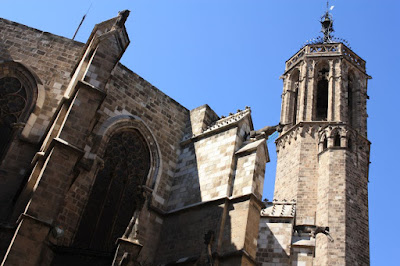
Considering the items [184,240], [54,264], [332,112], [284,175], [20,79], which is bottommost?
[54,264]

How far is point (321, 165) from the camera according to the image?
20562 millimetres

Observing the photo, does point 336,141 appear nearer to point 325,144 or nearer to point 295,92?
point 325,144

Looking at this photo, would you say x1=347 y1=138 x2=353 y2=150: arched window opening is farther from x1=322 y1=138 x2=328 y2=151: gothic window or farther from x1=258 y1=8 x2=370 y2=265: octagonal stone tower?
x1=322 y1=138 x2=328 y2=151: gothic window

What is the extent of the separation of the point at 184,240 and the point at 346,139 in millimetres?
11956

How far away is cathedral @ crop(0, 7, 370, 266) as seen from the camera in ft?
28.9

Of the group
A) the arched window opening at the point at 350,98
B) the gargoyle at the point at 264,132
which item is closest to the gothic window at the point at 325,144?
the arched window opening at the point at 350,98

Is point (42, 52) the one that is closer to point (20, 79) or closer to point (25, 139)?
point (20, 79)

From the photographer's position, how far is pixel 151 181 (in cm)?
1188

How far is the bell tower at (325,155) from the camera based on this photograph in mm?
17328

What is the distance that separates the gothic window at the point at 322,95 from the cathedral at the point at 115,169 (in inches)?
396

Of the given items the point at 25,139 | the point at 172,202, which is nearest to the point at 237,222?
the point at 172,202

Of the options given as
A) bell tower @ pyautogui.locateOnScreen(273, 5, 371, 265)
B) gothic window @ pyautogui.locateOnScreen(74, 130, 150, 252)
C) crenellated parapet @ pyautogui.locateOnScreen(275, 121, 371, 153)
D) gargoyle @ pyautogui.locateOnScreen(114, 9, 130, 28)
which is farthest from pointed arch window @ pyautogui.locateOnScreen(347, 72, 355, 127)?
gargoyle @ pyautogui.locateOnScreen(114, 9, 130, 28)

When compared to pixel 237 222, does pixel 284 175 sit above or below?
above

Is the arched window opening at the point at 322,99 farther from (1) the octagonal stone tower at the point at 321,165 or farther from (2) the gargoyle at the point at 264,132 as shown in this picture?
(2) the gargoyle at the point at 264,132
